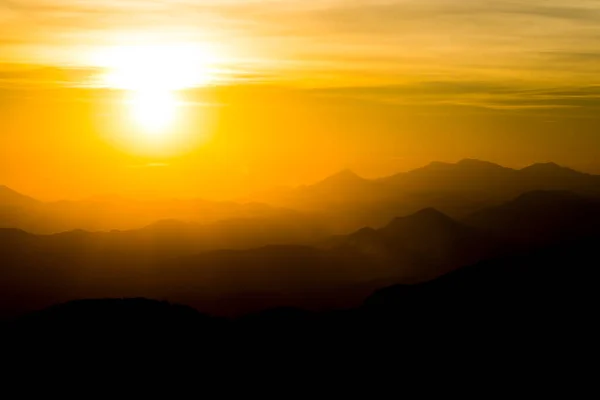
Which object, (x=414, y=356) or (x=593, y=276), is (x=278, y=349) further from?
(x=593, y=276)

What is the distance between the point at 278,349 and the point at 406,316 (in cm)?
2755

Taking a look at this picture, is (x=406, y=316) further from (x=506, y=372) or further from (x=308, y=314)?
(x=506, y=372)

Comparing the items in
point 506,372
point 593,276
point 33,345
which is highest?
point 593,276

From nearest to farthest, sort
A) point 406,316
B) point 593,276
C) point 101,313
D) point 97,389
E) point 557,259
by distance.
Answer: point 97,389 < point 101,313 < point 406,316 < point 593,276 < point 557,259

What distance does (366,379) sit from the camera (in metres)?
106

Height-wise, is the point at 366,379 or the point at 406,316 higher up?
the point at 406,316

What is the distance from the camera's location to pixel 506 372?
353 feet

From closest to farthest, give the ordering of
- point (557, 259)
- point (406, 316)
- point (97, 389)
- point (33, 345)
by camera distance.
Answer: point (97, 389) → point (33, 345) → point (406, 316) → point (557, 259)

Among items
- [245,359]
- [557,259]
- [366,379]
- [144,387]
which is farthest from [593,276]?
[144,387]

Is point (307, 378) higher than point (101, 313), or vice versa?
point (101, 313)

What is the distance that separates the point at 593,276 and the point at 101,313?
318 ft

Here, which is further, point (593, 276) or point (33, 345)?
point (593, 276)

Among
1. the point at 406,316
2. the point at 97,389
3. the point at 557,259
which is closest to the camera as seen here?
the point at 97,389

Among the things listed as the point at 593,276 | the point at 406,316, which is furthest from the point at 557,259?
the point at 406,316
